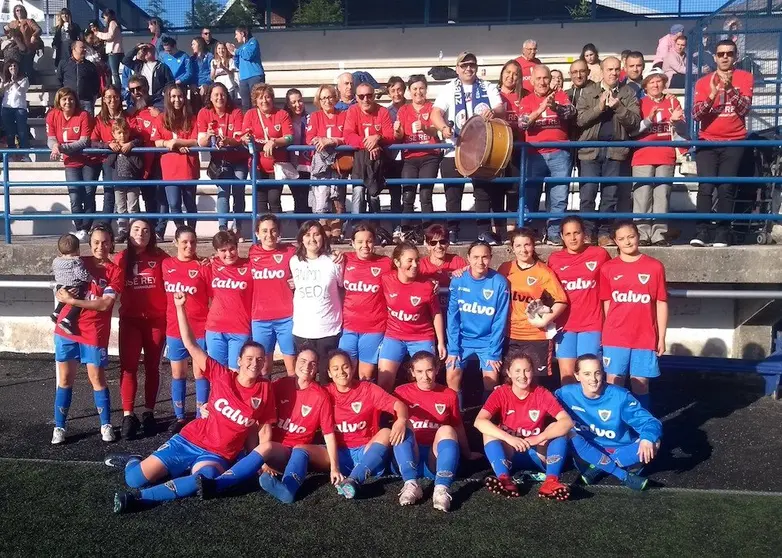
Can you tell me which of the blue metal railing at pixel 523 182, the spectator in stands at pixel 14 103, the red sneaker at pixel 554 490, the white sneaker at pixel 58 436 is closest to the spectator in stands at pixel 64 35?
the spectator in stands at pixel 14 103

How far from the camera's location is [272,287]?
251 inches

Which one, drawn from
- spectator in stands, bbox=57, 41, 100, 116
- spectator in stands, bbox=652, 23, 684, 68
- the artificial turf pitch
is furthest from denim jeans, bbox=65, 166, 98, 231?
spectator in stands, bbox=652, 23, 684, 68

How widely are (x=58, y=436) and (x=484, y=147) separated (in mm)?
4072

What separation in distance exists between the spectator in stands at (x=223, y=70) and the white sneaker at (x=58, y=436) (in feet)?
19.9

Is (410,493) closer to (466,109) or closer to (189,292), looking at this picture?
(189,292)

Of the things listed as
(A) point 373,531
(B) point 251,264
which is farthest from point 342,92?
(A) point 373,531

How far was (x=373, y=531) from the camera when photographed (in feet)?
14.9

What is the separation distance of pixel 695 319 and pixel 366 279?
360 cm

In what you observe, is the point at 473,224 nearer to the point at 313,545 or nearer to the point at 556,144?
the point at 556,144

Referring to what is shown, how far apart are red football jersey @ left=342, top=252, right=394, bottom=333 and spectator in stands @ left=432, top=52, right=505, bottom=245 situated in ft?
4.92

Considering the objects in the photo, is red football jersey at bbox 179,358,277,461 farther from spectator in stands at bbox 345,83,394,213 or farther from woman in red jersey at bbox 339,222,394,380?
spectator in stands at bbox 345,83,394,213

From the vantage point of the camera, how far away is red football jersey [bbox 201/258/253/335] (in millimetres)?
6320

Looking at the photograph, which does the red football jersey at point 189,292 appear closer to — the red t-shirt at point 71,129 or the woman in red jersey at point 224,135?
the woman in red jersey at point 224,135

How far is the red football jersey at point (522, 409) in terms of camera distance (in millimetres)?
5395
